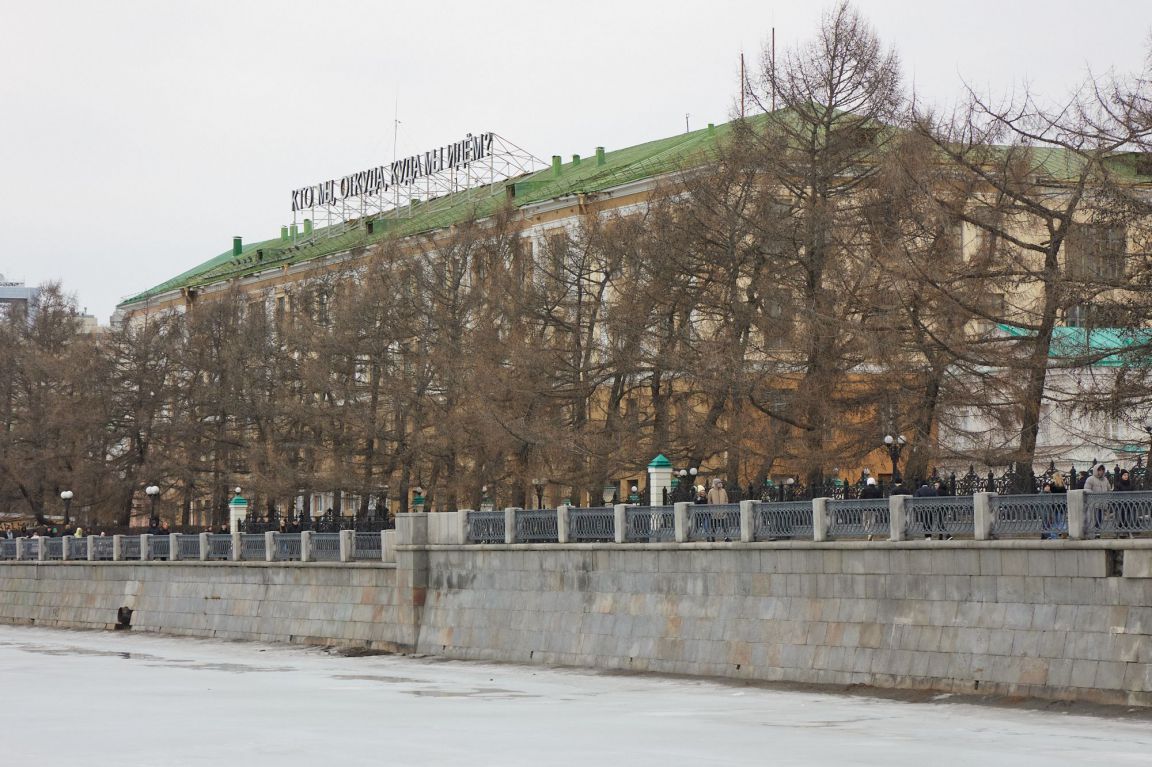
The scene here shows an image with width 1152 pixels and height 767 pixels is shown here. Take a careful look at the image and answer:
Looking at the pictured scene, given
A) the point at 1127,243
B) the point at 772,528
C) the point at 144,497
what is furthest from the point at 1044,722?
the point at 144,497

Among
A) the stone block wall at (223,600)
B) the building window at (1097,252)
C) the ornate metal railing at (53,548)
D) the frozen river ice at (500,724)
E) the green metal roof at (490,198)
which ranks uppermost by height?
the green metal roof at (490,198)

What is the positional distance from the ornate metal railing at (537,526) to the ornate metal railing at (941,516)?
32.9ft

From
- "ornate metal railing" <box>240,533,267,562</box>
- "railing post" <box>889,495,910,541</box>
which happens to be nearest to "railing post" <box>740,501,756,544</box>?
"railing post" <box>889,495,910,541</box>

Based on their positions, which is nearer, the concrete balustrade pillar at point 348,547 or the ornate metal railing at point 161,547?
the concrete balustrade pillar at point 348,547

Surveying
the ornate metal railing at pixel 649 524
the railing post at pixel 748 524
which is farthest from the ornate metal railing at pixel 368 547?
the railing post at pixel 748 524

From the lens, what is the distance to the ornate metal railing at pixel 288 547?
47000 mm

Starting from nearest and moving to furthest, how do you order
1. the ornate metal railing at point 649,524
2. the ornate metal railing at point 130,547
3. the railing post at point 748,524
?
the railing post at point 748,524 < the ornate metal railing at point 649,524 < the ornate metal railing at point 130,547

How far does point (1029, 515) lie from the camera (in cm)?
2750

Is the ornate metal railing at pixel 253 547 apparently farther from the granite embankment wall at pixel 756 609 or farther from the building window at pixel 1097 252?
the building window at pixel 1097 252

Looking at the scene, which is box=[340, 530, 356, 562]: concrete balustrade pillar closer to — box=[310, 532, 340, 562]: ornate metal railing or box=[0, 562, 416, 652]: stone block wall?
box=[0, 562, 416, 652]: stone block wall

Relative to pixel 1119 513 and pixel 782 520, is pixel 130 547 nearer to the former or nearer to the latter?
pixel 782 520

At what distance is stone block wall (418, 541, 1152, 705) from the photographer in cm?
2614

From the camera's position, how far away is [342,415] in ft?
185

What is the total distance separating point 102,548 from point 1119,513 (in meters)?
37.6
